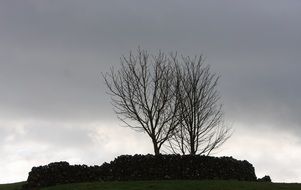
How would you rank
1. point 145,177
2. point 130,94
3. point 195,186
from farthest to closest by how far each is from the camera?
point 130,94 < point 145,177 < point 195,186

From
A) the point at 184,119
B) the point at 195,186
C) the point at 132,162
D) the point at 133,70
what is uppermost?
the point at 133,70

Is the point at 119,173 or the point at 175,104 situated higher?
the point at 175,104

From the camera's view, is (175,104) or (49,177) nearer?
(49,177)

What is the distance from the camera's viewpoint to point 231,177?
39.4m

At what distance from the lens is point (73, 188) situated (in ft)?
115

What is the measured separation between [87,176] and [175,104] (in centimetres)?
1160

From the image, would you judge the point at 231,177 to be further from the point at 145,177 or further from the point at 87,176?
the point at 87,176

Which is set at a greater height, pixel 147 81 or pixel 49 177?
pixel 147 81

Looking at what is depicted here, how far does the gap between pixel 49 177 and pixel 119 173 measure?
472 cm

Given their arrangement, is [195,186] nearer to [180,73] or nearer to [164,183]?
[164,183]

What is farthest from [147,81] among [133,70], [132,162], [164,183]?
[164,183]

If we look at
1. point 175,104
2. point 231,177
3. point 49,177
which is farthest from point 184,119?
point 49,177

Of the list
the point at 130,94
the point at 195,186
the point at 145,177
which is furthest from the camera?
the point at 130,94

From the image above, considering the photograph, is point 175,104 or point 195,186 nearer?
point 195,186
